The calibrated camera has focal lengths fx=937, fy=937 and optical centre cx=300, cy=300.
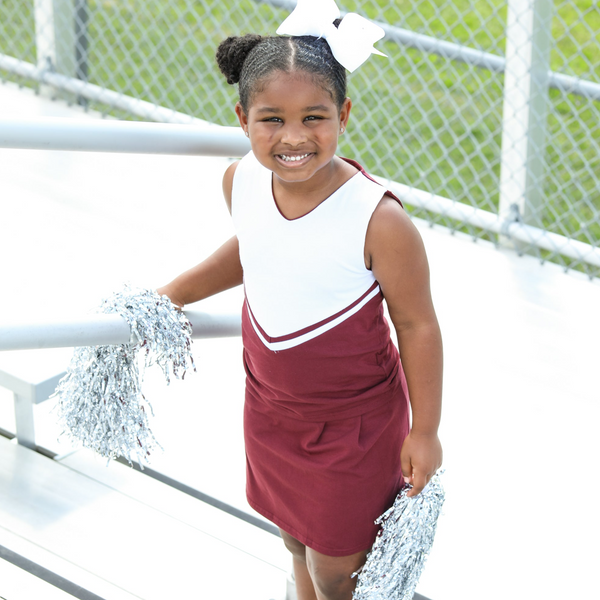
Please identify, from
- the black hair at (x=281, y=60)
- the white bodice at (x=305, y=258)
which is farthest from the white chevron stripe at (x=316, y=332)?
the black hair at (x=281, y=60)

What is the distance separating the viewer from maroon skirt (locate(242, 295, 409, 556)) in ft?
3.69

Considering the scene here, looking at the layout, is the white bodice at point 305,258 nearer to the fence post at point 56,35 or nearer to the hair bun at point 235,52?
the hair bun at point 235,52

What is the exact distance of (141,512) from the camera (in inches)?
61.9

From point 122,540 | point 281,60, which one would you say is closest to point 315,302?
point 281,60

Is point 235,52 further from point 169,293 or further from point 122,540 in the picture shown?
point 122,540

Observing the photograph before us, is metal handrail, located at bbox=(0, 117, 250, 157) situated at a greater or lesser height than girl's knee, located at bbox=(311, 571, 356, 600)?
greater

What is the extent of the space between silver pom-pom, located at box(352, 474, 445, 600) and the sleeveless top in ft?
0.42

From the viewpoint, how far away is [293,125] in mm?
1033

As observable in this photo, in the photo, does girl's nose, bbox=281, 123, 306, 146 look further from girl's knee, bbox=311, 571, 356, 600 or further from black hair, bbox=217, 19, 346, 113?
girl's knee, bbox=311, 571, 356, 600

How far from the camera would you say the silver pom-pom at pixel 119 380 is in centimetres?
119

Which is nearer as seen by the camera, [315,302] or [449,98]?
[315,302]

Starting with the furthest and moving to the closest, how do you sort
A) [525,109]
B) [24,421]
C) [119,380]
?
[525,109] → [24,421] → [119,380]

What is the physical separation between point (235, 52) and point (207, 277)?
12.3 inches

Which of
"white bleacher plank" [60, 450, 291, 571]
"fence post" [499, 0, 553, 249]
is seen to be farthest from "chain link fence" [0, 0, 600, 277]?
"white bleacher plank" [60, 450, 291, 571]
